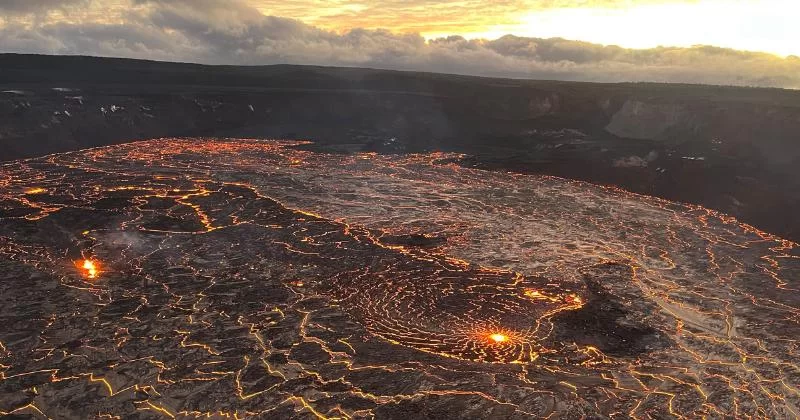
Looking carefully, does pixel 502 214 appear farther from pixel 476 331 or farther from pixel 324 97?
pixel 324 97

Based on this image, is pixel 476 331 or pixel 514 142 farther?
pixel 514 142

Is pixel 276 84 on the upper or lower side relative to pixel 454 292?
upper

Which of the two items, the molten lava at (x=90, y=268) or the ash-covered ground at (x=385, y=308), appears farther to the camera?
the molten lava at (x=90, y=268)

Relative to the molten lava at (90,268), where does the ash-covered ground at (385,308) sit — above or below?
below

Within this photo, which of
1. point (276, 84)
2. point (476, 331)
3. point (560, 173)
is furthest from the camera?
point (276, 84)

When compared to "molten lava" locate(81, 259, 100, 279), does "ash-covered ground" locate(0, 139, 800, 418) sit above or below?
below

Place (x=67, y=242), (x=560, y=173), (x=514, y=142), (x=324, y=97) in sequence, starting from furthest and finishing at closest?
(x=324, y=97) < (x=514, y=142) < (x=560, y=173) < (x=67, y=242)

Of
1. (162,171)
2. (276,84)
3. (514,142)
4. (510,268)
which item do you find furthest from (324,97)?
(510,268)

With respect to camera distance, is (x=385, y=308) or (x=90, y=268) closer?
(x=385, y=308)
